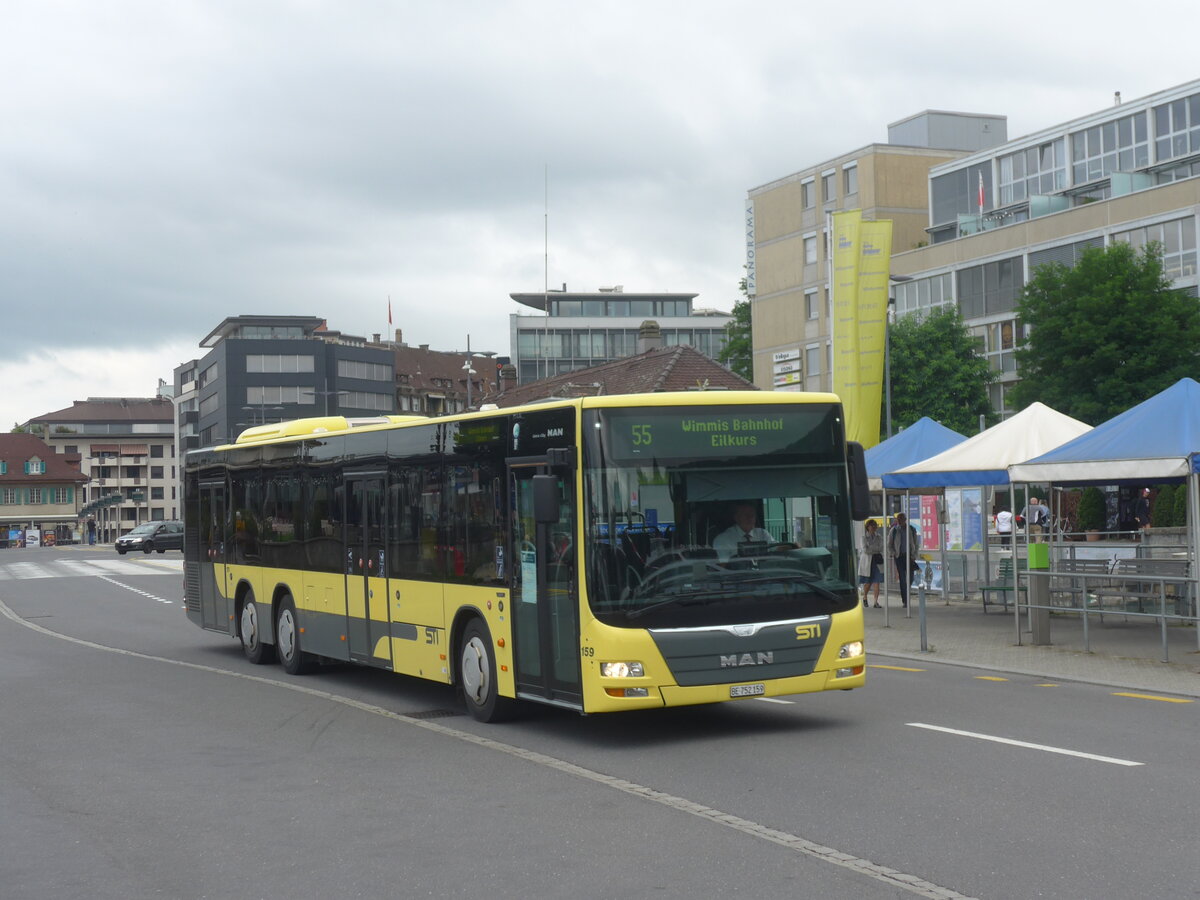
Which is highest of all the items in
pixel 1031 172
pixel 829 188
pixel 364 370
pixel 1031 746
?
pixel 829 188

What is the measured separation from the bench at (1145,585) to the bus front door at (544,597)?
29.0ft

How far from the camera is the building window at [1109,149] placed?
66.3 meters

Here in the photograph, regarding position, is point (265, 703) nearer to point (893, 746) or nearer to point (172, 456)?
point (893, 746)

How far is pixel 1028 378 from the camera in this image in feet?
168

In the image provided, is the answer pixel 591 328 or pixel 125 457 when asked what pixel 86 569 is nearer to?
pixel 591 328

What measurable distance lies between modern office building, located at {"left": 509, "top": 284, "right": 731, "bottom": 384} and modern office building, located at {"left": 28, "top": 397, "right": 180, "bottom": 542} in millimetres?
66712

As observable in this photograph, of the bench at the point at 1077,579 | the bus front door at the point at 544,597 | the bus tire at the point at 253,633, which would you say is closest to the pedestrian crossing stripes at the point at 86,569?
the bus tire at the point at 253,633

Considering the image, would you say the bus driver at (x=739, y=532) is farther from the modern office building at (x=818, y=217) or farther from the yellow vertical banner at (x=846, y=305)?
the modern office building at (x=818, y=217)

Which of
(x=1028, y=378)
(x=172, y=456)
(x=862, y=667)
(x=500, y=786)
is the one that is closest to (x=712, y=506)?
(x=862, y=667)

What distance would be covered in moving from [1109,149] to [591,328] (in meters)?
70.6

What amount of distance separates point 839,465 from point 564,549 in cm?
227

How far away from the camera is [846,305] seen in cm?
2853

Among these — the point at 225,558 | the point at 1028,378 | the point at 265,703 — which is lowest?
the point at 265,703

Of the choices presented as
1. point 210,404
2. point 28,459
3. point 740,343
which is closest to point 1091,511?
point 740,343
